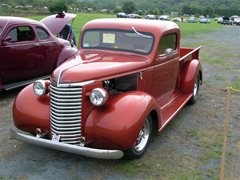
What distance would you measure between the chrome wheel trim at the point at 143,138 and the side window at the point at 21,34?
4405mm

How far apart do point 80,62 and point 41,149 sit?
143 cm

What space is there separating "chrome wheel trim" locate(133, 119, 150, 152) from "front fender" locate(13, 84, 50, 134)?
1.26 metres

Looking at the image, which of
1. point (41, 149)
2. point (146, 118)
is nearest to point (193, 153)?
point (146, 118)

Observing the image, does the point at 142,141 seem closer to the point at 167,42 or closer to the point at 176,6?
the point at 167,42

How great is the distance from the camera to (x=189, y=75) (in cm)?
738

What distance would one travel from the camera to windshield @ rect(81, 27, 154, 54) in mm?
5750

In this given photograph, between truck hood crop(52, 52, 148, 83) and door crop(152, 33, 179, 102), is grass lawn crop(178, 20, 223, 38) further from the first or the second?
truck hood crop(52, 52, 148, 83)

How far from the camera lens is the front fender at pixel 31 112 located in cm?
477

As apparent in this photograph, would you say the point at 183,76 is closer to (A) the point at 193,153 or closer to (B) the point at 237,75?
(A) the point at 193,153

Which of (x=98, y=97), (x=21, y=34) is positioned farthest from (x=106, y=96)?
(x=21, y=34)

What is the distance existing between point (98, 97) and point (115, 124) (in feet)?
1.33

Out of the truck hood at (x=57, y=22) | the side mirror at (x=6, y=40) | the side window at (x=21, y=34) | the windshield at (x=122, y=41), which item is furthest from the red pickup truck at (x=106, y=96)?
the truck hood at (x=57, y=22)

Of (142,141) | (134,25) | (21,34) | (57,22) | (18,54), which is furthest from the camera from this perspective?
(57,22)

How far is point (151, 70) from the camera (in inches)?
223
